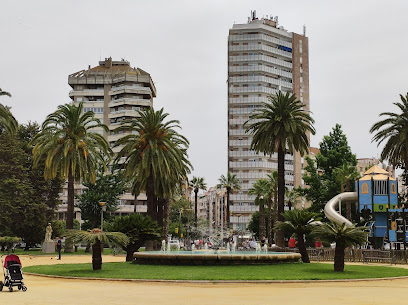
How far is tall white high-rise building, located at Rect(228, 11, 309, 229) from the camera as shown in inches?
4857

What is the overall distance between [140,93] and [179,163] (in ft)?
231

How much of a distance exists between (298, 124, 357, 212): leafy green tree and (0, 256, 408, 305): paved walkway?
5169cm

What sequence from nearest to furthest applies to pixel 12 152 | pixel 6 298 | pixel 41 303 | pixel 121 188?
1. pixel 41 303
2. pixel 6 298
3. pixel 12 152
4. pixel 121 188

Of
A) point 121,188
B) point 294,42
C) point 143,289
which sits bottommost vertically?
point 143,289

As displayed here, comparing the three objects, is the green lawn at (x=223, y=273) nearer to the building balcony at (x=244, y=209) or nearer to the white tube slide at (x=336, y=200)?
the white tube slide at (x=336, y=200)

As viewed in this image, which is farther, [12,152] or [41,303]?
[12,152]

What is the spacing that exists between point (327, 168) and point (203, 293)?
63143 mm

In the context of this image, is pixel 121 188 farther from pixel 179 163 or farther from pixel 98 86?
pixel 98 86

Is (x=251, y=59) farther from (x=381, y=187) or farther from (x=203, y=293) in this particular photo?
(x=203, y=293)

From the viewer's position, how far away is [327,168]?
262ft

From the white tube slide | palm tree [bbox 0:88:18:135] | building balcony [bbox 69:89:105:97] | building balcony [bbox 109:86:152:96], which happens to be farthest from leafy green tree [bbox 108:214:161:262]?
building balcony [bbox 69:89:105:97]

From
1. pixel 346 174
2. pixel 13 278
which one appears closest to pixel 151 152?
pixel 13 278

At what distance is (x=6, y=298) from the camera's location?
17.5 metres

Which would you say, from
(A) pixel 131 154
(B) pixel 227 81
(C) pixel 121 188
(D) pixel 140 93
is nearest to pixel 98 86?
(D) pixel 140 93
